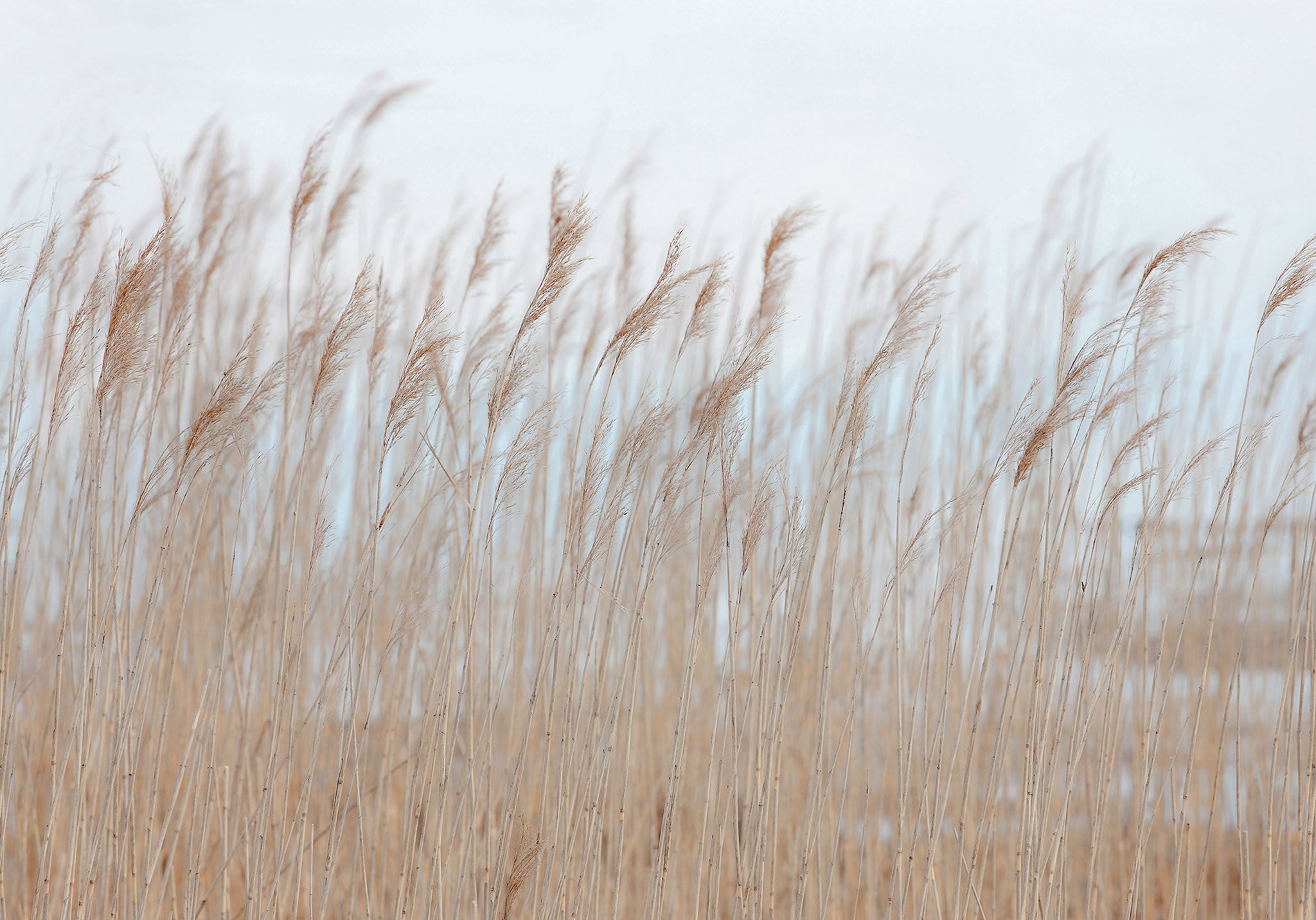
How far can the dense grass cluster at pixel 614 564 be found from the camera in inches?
55.4

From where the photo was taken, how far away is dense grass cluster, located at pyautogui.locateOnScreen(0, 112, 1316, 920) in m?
1.41

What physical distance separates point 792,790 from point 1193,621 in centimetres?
120

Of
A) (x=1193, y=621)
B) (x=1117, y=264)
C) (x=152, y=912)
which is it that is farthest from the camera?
(x=1193, y=621)

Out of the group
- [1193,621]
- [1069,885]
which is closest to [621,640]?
[1069,885]

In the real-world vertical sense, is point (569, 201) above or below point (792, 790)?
above

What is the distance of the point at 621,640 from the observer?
6.84ft

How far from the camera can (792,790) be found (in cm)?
232

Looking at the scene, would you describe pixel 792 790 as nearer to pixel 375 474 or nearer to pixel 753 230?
pixel 375 474

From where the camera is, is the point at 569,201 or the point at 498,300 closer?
the point at 569,201

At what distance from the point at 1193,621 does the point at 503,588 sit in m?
1.80

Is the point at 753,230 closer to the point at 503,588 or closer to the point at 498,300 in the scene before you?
the point at 498,300

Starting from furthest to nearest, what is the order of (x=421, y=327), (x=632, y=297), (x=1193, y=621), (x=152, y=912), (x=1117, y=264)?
(x=1193, y=621) → (x=1117, y=264) → (x=632, y=297) → (x=152, y=912) → (x=421, y=327)

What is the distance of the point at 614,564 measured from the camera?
6.66 feet

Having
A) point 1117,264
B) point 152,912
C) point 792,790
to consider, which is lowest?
point 152,912
